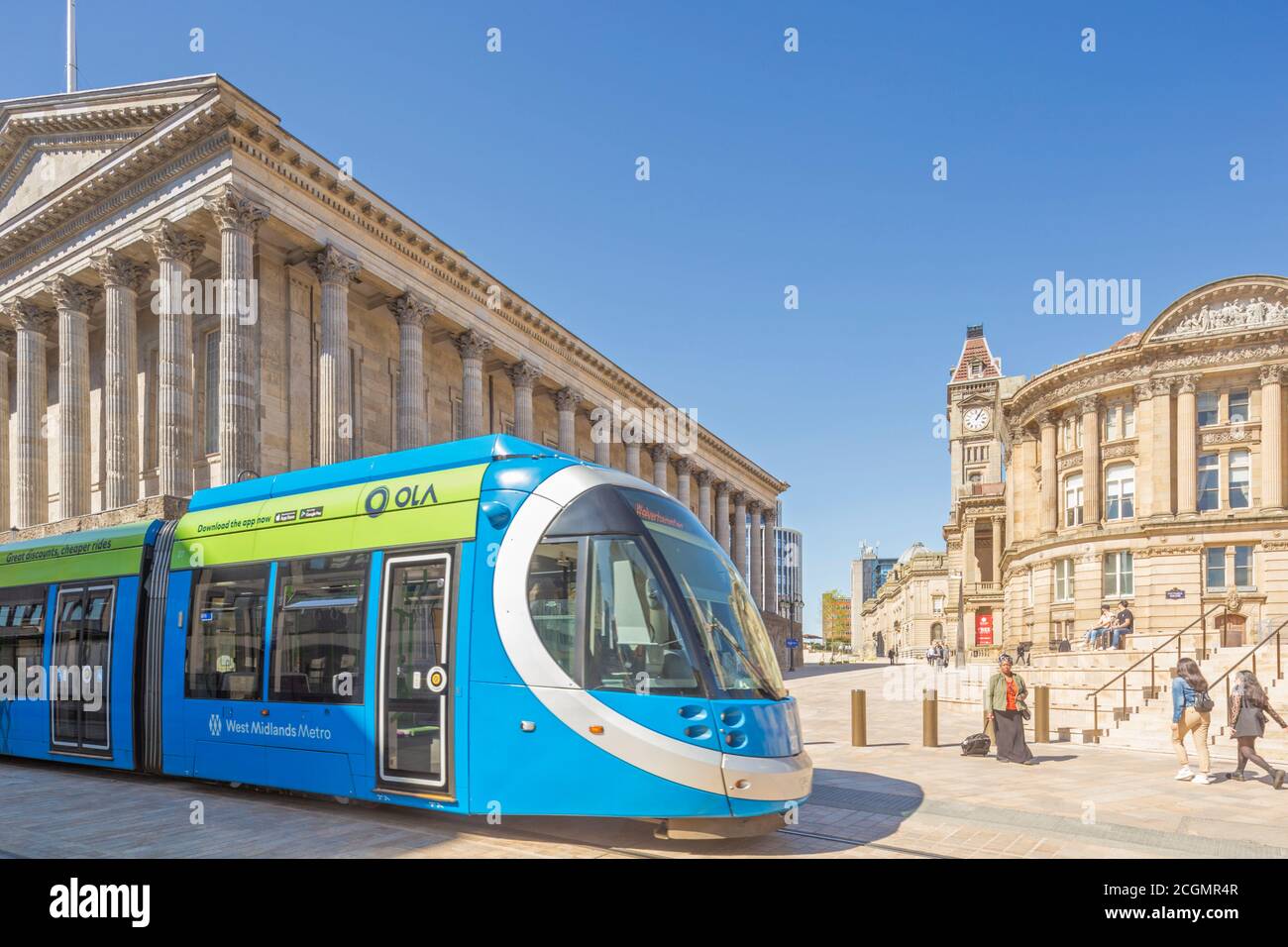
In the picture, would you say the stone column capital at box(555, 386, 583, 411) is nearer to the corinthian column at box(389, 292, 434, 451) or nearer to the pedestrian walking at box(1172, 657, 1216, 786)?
the corinthian column at box(389, 292, 434, 451)

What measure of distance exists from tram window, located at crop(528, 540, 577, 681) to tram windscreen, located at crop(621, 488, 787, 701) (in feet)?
2.68

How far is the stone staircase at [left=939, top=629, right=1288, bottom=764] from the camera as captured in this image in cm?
1677

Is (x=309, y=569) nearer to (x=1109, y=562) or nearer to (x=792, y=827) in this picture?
(x=792, y=827)

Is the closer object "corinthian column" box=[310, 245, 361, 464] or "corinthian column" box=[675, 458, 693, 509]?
"corinthian column" box=[310, 245, 361, 464]

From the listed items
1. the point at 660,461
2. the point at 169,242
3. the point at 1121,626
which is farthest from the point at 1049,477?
the point at 169,242

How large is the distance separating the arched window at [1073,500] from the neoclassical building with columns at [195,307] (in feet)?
85.7

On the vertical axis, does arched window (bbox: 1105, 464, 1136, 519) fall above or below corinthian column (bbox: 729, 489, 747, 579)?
above

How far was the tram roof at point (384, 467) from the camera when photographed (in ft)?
30.2

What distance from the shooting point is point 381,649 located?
9.00 metres

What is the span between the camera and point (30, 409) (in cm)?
3158

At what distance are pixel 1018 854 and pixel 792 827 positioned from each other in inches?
84.5

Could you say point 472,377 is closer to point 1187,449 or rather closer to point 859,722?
point 859,722

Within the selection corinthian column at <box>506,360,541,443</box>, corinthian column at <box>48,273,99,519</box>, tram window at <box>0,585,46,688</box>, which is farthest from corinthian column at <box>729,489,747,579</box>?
tram window at <box>0,585,46,688</box>
